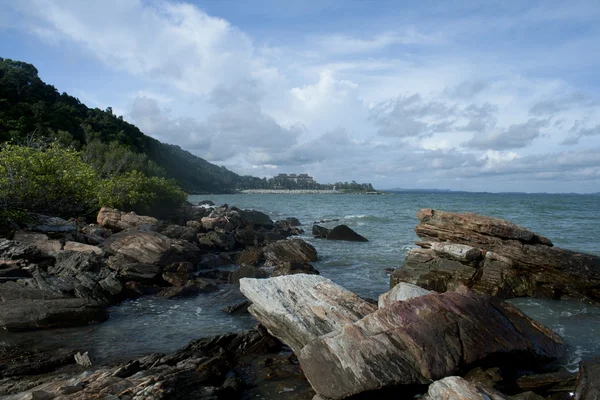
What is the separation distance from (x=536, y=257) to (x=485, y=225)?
2.10 metres

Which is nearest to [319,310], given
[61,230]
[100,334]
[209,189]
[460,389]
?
[460,389]

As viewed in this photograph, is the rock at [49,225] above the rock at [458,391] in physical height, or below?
above

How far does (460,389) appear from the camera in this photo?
6.10m

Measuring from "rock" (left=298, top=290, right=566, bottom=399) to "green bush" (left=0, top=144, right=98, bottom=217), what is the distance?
17.7 metres

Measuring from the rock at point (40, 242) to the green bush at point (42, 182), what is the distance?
2859 millimetres

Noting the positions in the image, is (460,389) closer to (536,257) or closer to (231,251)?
(536,257)

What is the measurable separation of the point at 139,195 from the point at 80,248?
1586 centimetres

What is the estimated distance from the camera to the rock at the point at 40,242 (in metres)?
15.4

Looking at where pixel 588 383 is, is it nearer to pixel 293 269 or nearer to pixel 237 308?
pixel 237 308

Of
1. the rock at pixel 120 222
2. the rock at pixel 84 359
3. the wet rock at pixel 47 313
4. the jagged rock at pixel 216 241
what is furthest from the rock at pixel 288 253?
the rock at pixel 84 359

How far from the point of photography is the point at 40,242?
623 inches

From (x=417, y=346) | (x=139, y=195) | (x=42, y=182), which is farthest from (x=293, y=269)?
(x=139, y=195)

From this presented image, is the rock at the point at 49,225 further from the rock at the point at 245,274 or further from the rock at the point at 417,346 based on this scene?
the rock at the point at 417,346

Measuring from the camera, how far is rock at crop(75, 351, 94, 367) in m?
8.30
